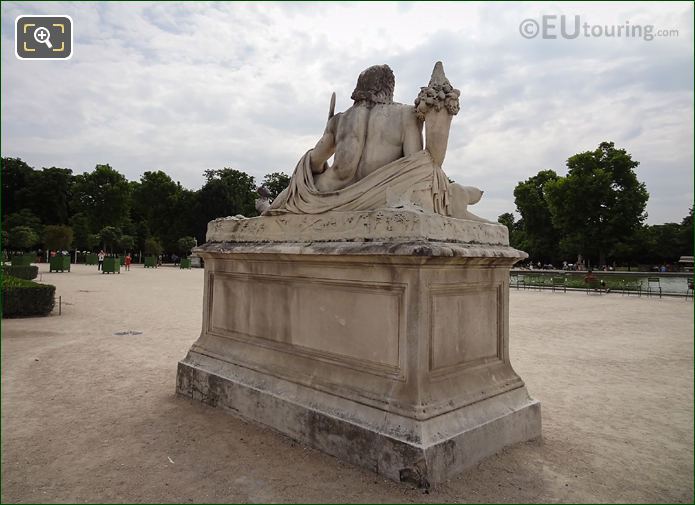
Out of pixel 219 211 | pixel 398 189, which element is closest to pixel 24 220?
pixel 219 211

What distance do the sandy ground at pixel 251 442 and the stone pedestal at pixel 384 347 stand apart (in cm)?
21

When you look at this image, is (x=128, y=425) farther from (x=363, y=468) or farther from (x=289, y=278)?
(x=363, y=468)

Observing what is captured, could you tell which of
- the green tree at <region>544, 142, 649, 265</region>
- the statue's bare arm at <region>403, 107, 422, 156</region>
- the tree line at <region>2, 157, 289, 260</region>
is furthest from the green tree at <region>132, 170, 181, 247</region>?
the statue's bare arm at <region>403, 107, 422, 156</region>

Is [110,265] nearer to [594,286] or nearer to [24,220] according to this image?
[24,220]

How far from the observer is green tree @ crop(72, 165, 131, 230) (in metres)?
51.2

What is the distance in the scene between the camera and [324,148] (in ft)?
16.5

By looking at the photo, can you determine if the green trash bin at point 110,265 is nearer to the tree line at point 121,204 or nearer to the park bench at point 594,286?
the tree line at point 121,204

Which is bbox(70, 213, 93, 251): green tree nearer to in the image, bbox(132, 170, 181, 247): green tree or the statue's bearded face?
bbox(132, 170, 181, 247): green tree

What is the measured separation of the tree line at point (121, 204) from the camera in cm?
4622

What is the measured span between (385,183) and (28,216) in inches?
2024

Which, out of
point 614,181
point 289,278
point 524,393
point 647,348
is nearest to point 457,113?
point 289,278

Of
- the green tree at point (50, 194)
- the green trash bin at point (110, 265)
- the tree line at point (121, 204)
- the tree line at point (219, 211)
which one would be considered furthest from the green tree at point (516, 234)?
the green tree at point (50, 194)

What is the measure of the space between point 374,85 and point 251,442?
12.1 ft

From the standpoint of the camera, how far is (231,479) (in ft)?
11.1
